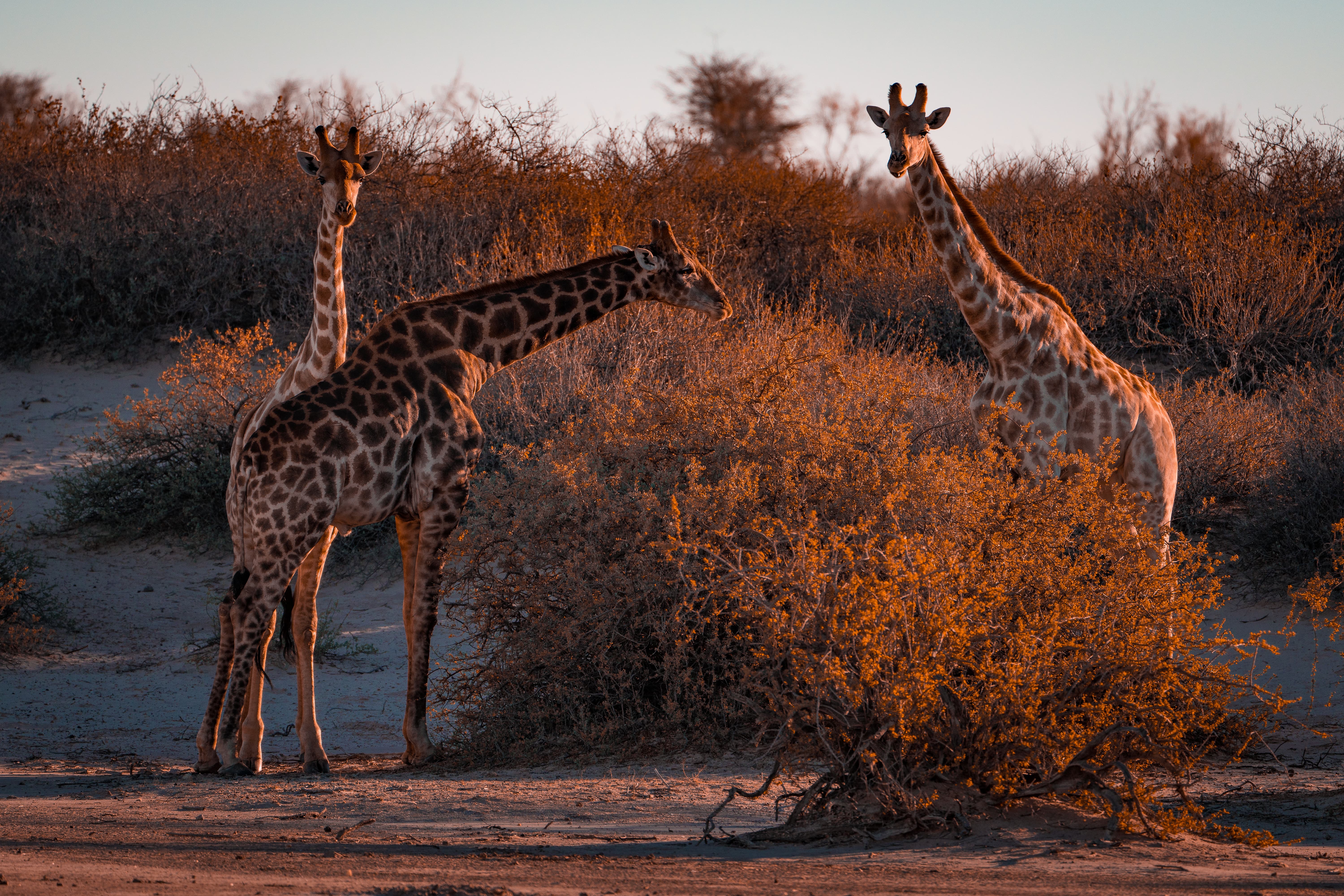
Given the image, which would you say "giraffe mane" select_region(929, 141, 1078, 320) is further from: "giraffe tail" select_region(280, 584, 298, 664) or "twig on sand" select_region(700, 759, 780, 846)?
"giraffe tail" select_region(280, 584, 298, 664)

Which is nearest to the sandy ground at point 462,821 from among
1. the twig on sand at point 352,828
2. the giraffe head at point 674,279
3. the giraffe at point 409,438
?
the twig on sand at point 352,828

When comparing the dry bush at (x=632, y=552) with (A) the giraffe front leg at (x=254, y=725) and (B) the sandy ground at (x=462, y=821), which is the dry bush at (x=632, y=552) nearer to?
(B) the sandy ground at (x=462, y=821)

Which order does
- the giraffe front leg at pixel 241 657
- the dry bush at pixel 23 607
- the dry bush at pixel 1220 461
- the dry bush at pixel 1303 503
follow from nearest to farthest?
the giraffe front leg at pixel 241 657 < the dry bush at pixel 1303 503 < the dry bush at pixel 23 607 < the dry bush at pixel 1220 461

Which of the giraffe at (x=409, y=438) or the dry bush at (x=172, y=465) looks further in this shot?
the dry bush at (x=172, y=465)

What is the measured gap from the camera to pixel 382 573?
32.1ft

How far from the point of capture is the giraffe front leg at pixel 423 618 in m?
5.88

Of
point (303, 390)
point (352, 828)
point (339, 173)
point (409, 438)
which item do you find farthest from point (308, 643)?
point (339, 173)

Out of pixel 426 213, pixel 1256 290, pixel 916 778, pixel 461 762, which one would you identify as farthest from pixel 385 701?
pixel 1256 290

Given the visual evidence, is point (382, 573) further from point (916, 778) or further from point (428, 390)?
point (916, 778)

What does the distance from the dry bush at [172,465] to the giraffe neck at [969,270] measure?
614 cm

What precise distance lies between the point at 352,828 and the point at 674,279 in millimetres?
3635

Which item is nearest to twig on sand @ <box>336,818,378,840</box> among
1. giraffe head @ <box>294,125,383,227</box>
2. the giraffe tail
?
the giraffe tail

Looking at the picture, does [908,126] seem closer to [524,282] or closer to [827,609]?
[524,282]

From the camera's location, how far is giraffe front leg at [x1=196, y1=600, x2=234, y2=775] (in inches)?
216
